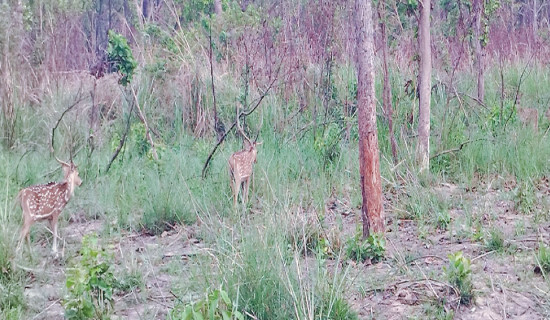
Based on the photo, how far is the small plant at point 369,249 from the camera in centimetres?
538

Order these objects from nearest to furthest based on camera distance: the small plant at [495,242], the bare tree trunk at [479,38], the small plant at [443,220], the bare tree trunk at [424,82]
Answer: the small plant at [495,242]
the small plant at [443,220]
the bare tree trunk at [424,82]
the bare tree trunk at [479,38]

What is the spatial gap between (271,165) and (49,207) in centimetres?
287

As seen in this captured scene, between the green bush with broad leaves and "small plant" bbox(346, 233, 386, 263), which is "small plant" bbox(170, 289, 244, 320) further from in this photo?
the green bush with broad leaves

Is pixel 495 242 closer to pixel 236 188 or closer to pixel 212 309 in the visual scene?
pixel 236 188

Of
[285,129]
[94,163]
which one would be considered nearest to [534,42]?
[285,129]

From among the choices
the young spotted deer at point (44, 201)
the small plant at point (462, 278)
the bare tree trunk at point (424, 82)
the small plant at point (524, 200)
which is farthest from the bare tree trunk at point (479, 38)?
the young spotted deer at point (44, 201)

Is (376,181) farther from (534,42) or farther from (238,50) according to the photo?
(534,42)

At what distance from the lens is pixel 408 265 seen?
5.29m

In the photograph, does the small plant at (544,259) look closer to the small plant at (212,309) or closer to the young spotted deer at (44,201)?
the small plant at (212,309)

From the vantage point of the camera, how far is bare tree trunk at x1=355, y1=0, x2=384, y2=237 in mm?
5422

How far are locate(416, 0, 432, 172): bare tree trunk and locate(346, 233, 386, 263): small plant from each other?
2569mm

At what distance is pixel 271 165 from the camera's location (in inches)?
314

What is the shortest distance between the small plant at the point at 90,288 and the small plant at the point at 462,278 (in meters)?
2.25

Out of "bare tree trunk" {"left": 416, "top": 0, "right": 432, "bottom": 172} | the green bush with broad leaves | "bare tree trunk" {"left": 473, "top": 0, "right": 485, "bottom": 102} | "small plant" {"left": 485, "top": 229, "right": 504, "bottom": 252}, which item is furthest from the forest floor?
"bare tree trunk" {"left": 473, "top": 0, "right": 485, "bottom": 102}
